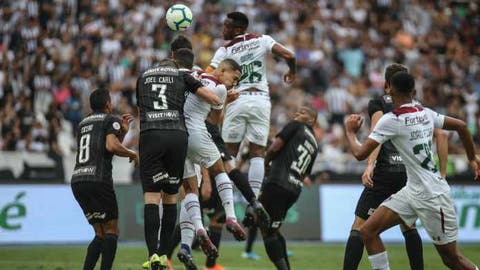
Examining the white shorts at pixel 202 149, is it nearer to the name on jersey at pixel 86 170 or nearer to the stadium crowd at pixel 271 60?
the name on jersey at pixel 86 170

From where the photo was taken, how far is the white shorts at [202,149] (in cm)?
1313

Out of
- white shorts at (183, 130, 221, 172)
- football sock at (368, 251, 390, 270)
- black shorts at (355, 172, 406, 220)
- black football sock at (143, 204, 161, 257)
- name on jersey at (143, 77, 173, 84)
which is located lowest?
football sock at (368, 251, 390, 270)


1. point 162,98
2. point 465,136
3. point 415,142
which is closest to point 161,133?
point 162,98

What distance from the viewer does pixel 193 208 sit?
43.2 feet

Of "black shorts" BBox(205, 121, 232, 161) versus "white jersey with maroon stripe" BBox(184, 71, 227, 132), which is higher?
"white jersey with maroon stripe" BBox(184, 71, 227, 132)

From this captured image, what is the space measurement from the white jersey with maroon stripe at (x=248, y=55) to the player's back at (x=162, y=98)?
217cm

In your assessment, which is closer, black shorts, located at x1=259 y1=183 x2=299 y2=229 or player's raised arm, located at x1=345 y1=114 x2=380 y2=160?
player's raised arm, located at x1=345 y1=114 x2=380 y2=160

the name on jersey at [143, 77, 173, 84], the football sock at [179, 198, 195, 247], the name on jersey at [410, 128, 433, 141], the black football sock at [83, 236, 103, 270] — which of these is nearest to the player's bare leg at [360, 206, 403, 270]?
the name on jersey at [410, 128, 433, 141]

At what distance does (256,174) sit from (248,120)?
0.84 metres

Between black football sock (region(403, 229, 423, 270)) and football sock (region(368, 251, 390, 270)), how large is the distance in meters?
1.24

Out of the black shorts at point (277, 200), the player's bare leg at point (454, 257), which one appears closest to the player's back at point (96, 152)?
the black shorts at point (277, 200)

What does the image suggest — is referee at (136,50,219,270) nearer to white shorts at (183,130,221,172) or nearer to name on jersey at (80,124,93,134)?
white shorts at (183,130,221,172)

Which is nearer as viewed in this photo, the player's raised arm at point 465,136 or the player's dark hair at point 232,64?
the player's raised arm at point 465,136

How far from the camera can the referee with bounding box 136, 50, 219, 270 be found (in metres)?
12.5
